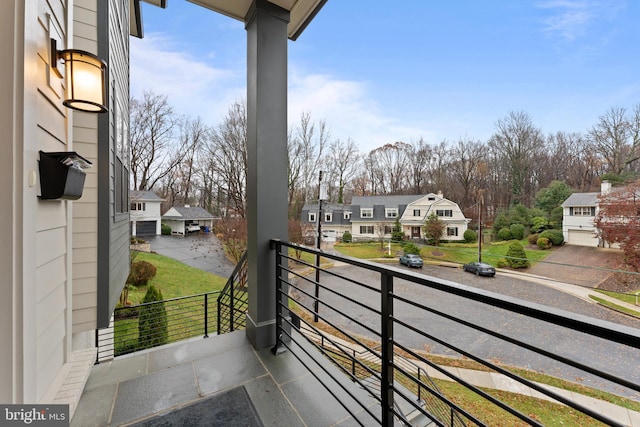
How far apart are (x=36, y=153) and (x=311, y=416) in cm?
A: 159

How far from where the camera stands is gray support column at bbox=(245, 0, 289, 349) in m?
1.92

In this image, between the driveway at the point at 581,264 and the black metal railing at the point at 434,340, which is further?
the driveway at the point at 581,264

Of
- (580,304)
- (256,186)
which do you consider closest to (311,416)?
(256,186)

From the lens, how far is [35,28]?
2.85 ft

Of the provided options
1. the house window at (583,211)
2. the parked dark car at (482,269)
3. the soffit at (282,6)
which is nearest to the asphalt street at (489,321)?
the parked dark car at (482,269)

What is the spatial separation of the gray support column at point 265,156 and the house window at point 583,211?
816cm

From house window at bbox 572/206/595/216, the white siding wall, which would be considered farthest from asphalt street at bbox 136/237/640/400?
the white siding wall

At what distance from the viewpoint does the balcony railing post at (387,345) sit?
43.3 inches

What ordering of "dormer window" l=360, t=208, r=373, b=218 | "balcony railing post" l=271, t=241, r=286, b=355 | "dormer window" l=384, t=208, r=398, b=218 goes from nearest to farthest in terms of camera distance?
"balcony railing post" l=271, t=241, r=286, b=355
"dormer window" l=384, t=208, r=398, b=218
"dormer window" l=360, t=208, r=373, b=218

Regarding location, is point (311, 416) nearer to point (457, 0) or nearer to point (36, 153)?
point (36, 153)

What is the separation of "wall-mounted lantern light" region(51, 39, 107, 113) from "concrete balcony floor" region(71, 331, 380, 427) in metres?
1.53

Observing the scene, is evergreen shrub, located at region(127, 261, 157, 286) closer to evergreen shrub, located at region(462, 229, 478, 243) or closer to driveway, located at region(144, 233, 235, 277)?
driveway, located at region(144, 233, 235, 277)

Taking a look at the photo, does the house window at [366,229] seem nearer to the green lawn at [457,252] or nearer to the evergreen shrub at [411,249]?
the green lawn at [457,252]

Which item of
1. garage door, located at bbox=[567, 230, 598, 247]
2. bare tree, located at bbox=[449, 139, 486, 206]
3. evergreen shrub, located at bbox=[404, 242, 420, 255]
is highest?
bare tree, located at bbox=[449, 139, 486, 206]
